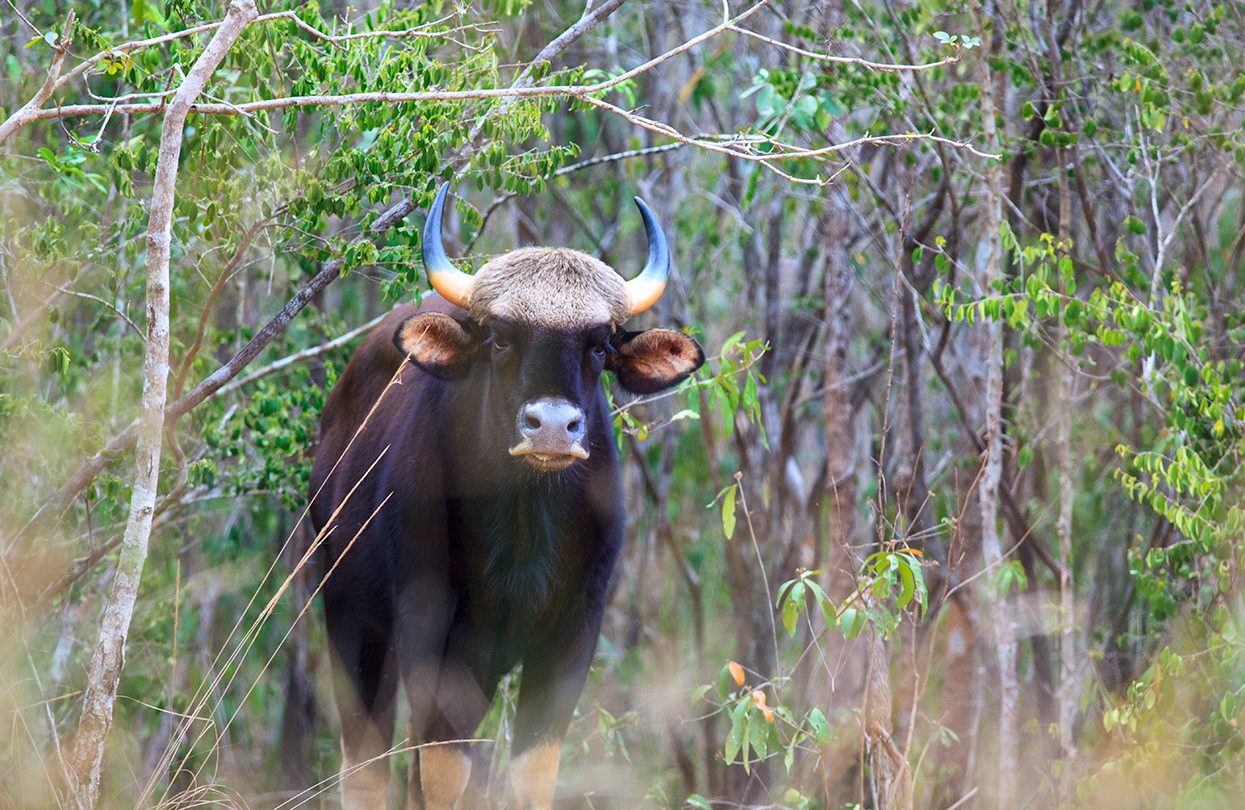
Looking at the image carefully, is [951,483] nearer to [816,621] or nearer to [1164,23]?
[816,621]

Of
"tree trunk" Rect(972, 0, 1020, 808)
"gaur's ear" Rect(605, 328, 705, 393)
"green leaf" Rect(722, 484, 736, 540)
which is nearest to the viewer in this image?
"gaur's ear" Rect(605, 328, 705, 393)

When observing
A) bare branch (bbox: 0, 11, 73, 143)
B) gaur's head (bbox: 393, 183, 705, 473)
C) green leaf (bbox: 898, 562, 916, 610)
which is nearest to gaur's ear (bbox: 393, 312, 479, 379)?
gaur's head (bbox: 393, 183, 705, 473)

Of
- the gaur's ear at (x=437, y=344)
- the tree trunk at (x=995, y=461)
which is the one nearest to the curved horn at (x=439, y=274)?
the gaur's ear at (x=437, y=344)

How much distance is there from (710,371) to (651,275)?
4.46ft

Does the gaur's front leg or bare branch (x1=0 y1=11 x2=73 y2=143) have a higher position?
bare branch (x1=0 y1=11 x2=73 y2=143)

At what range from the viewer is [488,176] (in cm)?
533

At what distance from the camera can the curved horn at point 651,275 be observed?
4.92 m

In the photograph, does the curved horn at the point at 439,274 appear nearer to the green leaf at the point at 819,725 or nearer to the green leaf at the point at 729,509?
the green leaf at the point at 729,509

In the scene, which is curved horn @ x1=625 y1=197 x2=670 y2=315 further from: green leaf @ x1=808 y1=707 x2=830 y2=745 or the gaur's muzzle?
green leaf @ x1=808 y1=707 x2=830 y2=745

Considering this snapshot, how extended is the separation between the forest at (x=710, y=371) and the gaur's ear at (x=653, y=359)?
699 millimetres

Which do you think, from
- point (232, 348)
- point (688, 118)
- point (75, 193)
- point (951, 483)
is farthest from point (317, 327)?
point (951, 483)

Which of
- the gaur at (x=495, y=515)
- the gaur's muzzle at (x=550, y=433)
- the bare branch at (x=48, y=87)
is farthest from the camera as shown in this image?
the gaur at (x=495, y=515)

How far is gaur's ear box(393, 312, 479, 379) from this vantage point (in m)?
4.55

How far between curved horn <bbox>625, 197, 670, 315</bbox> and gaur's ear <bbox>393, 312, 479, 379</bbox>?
609mm
